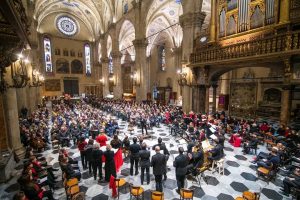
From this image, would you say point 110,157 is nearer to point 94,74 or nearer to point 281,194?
point 281,194

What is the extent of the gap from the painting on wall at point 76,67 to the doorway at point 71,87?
2.06m

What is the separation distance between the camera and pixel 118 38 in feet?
82.2

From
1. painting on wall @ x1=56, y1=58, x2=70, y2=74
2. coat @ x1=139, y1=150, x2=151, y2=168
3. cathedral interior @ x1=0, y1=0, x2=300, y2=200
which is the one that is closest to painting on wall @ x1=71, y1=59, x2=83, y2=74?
painting on wall @ x1=56, y1=58, x2=70, y2=74

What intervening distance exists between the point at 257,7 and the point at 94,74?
33.8 metres

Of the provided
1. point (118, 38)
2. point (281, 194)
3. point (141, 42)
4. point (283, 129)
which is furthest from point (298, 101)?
point (118, 38)

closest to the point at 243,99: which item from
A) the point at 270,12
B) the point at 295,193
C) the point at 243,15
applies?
the point at 243,15

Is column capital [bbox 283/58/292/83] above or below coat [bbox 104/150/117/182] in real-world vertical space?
above

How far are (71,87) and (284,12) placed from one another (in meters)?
35.6

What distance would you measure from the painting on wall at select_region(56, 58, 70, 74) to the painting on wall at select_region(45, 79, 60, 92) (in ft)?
6.83

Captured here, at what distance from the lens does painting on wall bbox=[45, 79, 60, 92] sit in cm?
3284

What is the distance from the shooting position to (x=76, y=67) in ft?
118

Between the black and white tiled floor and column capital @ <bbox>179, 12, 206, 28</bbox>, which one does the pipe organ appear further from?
the black and white tiled floor

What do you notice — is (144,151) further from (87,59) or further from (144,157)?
(87,59)

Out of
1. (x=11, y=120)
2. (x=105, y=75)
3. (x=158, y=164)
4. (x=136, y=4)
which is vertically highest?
(x=136, y=4)
